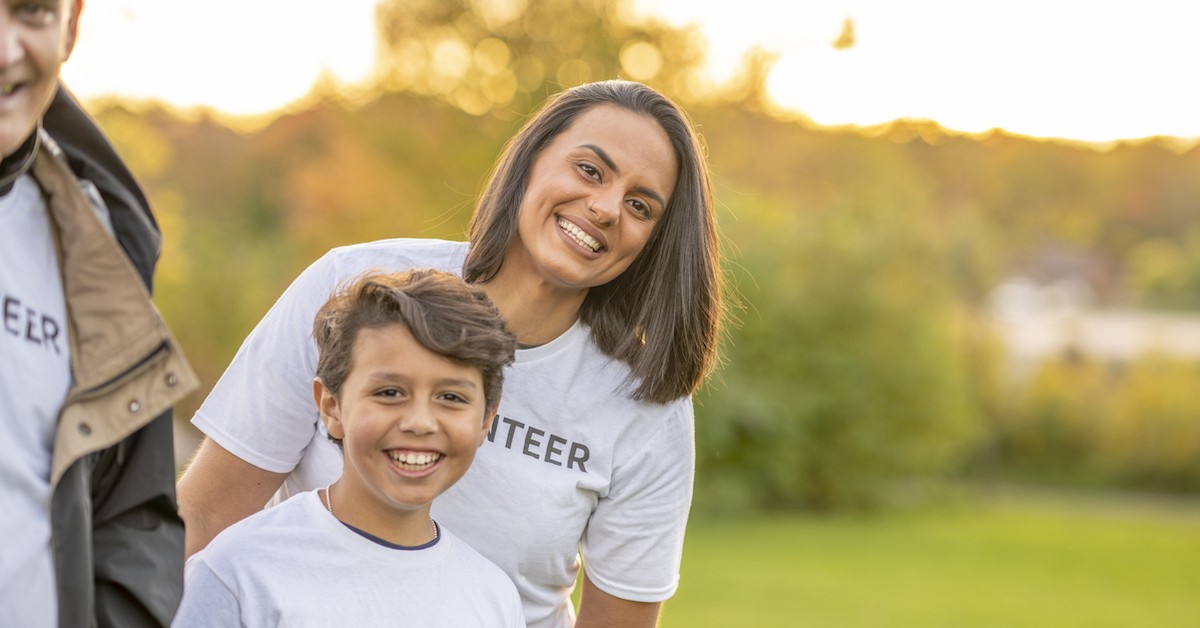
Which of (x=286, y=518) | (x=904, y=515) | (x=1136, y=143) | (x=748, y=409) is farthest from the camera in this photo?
(x=1136, y=143)

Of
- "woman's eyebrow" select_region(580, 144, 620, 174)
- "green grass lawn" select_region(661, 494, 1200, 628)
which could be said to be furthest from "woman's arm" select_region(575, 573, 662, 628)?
"green grass lawn" select_region(661, 494, 1200, 628)

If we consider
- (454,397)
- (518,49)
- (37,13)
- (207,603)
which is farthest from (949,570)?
(37,13)

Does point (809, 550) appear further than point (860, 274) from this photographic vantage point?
No

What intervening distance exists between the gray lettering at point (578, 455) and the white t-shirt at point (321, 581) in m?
0.37

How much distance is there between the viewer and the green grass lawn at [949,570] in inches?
658

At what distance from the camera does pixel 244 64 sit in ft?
80.7

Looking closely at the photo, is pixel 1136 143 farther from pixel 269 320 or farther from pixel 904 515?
pixel 269 320

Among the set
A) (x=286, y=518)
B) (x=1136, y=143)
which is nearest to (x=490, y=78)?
(x=286, y=518)

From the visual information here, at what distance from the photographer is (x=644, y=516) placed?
9.64 ft

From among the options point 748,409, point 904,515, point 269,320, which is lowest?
point 904,515

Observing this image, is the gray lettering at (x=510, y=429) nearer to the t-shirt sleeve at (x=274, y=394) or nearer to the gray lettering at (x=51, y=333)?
the t-shirt sleeve at (x=274, y=394)

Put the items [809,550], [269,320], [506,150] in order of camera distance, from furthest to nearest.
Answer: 1. [809,550]
2. [506,150]
3. [269,320]

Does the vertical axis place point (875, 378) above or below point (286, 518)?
below

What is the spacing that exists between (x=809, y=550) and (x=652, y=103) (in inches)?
781
